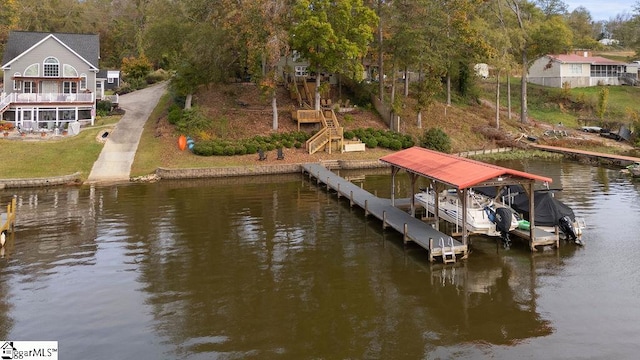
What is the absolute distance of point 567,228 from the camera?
2420 centimetres

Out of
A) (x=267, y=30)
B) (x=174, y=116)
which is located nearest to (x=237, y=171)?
(x=174, y=116)

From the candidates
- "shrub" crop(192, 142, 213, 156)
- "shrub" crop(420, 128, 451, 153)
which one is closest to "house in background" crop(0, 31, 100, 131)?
"shrub" crop(192, 142, 213, 156)

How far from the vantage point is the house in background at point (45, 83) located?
50.8 m

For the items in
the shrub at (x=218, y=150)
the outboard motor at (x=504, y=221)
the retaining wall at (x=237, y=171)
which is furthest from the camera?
the shrub at (x=218, y=150)

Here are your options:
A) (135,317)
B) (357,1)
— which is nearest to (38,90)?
(357,1)

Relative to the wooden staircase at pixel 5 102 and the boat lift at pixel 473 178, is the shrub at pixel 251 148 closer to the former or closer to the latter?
the boat lift at pixel 473 178

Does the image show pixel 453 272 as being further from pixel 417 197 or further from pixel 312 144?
pixel 312 144

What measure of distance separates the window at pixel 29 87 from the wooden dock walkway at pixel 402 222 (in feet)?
108

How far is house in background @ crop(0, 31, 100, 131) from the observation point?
50812 millimetres

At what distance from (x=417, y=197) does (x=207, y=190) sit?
1581cm

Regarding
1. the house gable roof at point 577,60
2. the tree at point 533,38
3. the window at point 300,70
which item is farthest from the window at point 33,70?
the house gable roof at point 577,60

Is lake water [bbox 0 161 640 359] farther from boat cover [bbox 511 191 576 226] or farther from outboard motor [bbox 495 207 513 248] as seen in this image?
boat cover [bbox 511 191 576 226]

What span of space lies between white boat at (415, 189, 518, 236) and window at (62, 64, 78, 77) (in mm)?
41854

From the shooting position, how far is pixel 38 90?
2087 inches
